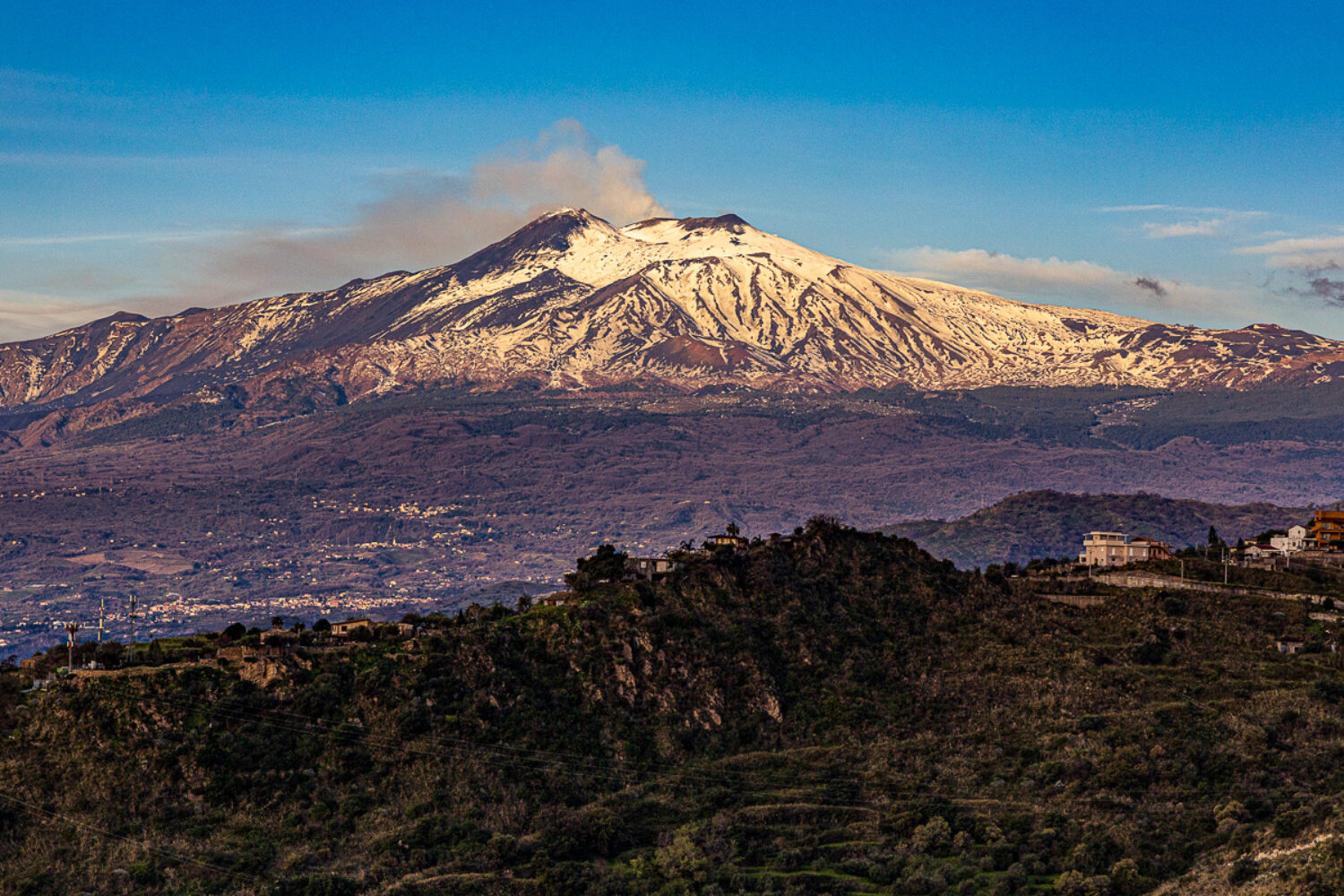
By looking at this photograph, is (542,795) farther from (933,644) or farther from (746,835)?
(933,644)

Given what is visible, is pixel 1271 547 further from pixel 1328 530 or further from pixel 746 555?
pixel 746 555

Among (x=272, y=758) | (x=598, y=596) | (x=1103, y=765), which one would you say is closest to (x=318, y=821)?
(x=272, y=758)

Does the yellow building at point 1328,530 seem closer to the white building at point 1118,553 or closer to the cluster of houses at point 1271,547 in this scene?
the cluster of houses at point 1271,547

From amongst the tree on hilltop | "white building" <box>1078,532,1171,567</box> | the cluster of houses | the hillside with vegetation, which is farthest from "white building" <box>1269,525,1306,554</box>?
the tree on hilltop

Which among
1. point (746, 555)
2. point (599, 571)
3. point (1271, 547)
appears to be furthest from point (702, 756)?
point (1271, 547)

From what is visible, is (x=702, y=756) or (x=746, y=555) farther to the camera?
(x=746, y=555)

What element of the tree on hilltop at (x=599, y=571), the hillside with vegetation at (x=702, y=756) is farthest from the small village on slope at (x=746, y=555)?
the hillside with vegetation at (x=702, y=756)
